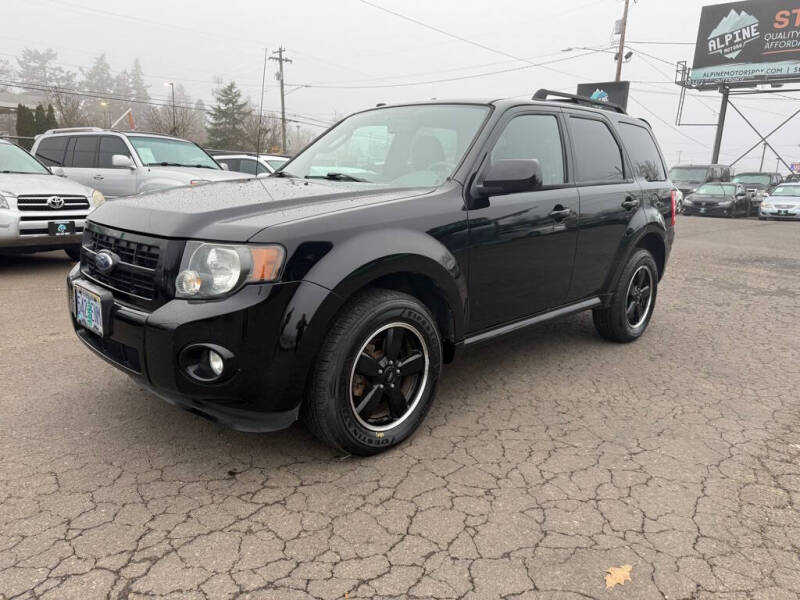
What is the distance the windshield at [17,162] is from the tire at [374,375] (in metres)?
6.67

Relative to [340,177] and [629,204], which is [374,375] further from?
[629,204]

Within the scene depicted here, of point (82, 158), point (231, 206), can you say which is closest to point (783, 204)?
point (82, 158)

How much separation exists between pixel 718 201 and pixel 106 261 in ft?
76.0

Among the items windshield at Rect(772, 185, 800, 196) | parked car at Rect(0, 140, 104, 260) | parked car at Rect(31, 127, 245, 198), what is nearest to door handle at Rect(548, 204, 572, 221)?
parked car at Rect(0, 140, 104, 260)

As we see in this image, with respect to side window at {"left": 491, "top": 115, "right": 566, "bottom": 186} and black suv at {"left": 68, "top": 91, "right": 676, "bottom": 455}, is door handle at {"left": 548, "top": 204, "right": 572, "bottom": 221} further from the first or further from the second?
side window at {"left": 491, "top": 115, "right": 566, "bottom": 186}

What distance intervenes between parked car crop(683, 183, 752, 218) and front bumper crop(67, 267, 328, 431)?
74.9 ft

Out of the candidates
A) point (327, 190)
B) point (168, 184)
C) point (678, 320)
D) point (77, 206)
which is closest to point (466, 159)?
point (327, 190)

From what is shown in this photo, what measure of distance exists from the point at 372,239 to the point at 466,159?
0.91 m

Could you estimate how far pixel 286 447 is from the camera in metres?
2.84

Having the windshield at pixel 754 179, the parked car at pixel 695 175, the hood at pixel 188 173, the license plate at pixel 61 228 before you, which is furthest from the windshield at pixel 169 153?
the windshield at pixel 754 179

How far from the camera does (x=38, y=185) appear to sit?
258 inches

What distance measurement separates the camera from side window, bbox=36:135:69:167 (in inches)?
375

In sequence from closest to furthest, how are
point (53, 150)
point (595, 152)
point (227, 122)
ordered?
point (595, 152), point (53, 150), point (227, 122)

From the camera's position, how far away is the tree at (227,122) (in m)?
43.3
